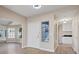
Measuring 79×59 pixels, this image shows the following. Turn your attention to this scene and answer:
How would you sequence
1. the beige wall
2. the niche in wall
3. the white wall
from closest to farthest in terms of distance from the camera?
the beige wall < the white wall < the niche in wall

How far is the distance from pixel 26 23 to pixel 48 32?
1823 mm

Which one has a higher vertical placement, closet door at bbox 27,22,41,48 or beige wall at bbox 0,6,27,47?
beige wall at bbox 0,6,27,47

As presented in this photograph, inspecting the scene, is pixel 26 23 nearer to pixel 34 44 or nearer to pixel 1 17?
pixel 34 44

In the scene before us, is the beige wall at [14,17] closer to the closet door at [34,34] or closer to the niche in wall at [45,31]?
the closet door at [34,34]

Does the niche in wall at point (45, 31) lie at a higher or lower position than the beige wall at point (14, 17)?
lower

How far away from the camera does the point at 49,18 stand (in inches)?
252

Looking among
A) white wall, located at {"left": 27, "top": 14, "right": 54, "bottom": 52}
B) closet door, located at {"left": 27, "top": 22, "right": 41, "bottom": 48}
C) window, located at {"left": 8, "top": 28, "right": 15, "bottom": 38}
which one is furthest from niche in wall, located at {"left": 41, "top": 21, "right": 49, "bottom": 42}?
window, located at {"left": 8, "top": 28, "right": 15, "bottom": 38}

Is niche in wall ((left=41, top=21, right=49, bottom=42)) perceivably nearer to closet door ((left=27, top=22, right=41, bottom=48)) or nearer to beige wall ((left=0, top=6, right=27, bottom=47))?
closet door ((left=27, top=22, right=41, bottom=48))

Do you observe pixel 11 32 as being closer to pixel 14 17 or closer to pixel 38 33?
pixel 38 33

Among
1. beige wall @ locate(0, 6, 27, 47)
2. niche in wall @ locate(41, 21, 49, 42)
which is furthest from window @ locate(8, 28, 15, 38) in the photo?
niche in wall @ locate(41, 21, 49, 42)

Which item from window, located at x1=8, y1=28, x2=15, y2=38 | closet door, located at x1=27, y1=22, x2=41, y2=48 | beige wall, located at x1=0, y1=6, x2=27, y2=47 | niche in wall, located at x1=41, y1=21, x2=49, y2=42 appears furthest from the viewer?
window, located at x1=8, y1=28, x2=15, y2=38

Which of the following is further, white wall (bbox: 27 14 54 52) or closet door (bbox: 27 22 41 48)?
closet door (bbox: 27 22 41 48)

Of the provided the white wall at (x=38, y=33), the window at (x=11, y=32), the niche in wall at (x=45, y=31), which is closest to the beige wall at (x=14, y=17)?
the white wall at (x=38, y=33)
